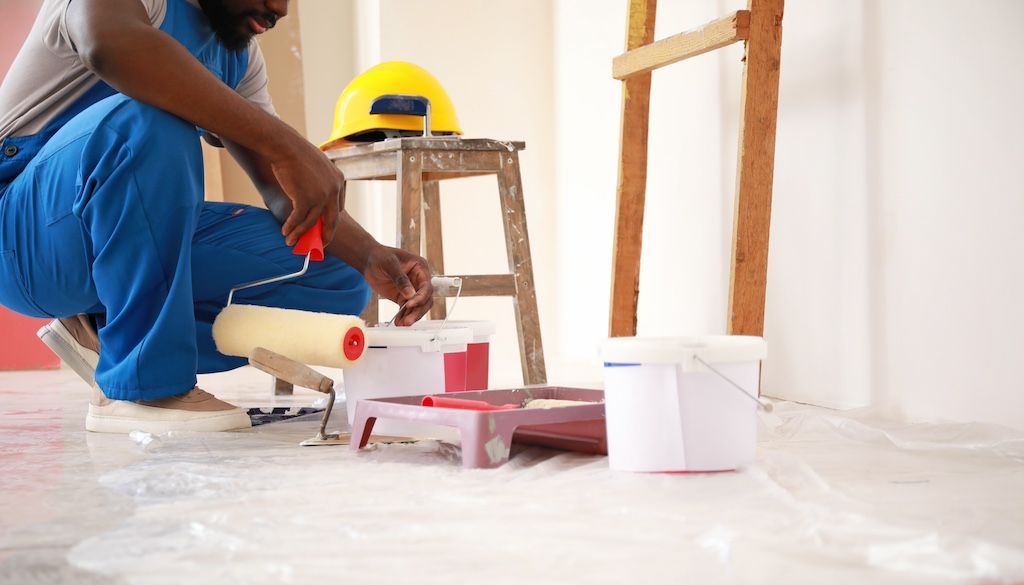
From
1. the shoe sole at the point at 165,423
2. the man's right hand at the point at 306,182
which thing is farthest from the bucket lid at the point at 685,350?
the shoe sole at the point at 165,423

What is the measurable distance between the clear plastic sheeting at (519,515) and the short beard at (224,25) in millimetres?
721

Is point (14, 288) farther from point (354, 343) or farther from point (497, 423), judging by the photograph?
point (497, 423)

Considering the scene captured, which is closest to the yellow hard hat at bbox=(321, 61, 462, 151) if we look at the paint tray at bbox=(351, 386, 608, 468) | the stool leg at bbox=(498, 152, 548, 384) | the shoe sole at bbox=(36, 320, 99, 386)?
the stool leg at bbox=(498, 152, 548, 384)

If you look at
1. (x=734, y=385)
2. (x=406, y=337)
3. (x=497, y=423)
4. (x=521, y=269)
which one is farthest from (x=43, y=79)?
(x=734, y=385)

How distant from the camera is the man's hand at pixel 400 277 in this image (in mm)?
1740

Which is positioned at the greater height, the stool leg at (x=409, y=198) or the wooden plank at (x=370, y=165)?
the wooden plank at (x=370, y=165)

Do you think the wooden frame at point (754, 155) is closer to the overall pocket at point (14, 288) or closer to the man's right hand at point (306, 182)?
the man's right hand at point (306, 182)

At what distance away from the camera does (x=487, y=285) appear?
2.39 meters

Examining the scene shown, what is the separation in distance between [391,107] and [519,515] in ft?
5.23

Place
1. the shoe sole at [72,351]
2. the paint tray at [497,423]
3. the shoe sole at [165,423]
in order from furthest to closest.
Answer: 1. the shoe sole at [72,351]
2. the shoe sole at [165,423]
3. the paint tray at [497,423]

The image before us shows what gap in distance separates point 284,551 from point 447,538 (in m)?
0.14

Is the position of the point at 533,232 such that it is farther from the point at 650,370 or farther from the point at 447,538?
the point at 447,538

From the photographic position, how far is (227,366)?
192cm

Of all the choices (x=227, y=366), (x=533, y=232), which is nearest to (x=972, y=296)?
(x=227, y=366)
